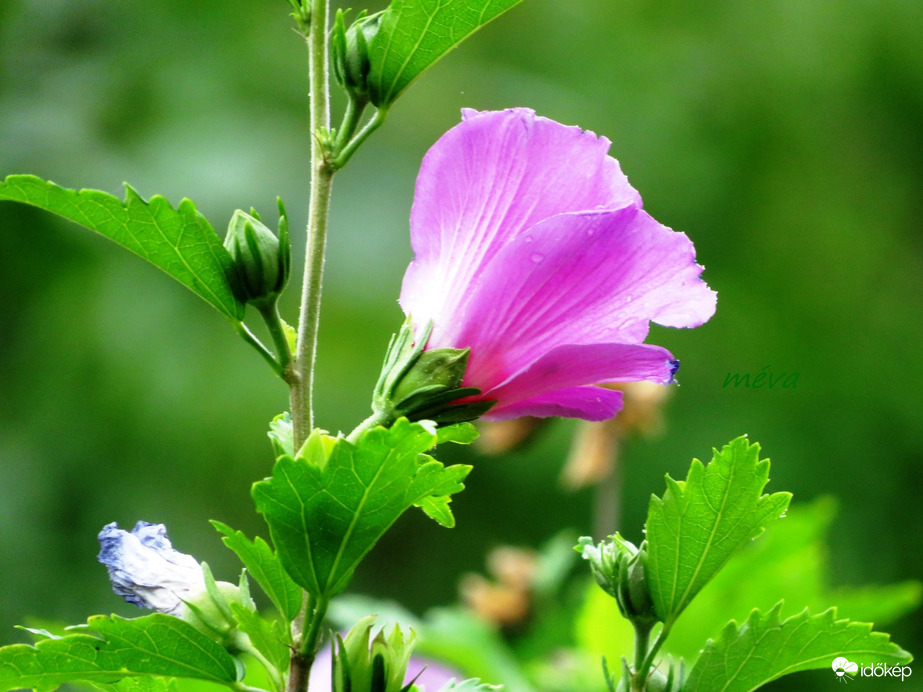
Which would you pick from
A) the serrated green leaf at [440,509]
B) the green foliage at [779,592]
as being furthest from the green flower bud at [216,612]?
the green foliage at [779,592]

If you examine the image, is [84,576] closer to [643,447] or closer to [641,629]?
[643,447]

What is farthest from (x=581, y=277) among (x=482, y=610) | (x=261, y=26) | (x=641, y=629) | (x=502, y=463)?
(x=261, y=26)

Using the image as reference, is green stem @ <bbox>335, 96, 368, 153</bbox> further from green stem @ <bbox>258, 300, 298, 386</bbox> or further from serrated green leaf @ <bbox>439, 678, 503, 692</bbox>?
serrated green leaf @ <bbox>439, 678, 503, 692</bbox>

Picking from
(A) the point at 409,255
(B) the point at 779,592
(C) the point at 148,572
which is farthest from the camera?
(A) the point at 409,255

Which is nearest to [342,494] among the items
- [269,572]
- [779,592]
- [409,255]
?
[269,572]

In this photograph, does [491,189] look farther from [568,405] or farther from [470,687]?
[470,687]

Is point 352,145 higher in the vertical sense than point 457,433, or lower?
higher
